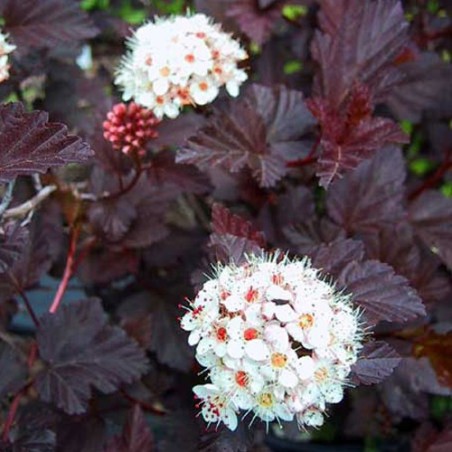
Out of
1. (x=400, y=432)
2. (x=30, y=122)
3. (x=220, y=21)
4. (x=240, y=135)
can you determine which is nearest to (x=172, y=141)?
(x=240, y=135)

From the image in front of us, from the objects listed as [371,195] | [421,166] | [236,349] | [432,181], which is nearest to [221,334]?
[236,349]

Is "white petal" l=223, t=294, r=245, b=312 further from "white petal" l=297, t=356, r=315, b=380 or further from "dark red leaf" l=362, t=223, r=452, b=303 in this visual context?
"dark red leaf" l=362, t=223, r=452, b=303

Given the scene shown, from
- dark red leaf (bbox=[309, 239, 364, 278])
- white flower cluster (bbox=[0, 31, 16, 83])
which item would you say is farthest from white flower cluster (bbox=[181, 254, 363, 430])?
white flower cluster (bbox=[0, 31, 16, 83])

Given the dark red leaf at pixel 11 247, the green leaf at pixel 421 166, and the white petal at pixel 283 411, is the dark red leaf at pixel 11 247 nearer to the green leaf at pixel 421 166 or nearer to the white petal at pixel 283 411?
the white petal at pixel 283 411

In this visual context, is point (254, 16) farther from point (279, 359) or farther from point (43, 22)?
point (279, 359)

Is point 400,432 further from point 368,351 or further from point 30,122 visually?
point 30,122
